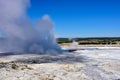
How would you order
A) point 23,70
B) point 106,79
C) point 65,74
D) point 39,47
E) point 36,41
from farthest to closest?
point 36,41, point 39,47, point 23,70, point 65,74, point 106,79

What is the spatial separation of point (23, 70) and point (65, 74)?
312 cm

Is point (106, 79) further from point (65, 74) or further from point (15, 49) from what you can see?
point (15, 49)

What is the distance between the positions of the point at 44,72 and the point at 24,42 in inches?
970

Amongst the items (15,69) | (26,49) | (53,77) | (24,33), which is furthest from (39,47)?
(53,77)

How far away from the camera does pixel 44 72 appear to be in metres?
17.5

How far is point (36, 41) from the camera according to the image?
41.6 metres

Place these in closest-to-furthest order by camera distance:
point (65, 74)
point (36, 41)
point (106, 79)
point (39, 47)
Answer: point (106, 79) < point (65, 74) < point (39, 47) < point (36, 41)

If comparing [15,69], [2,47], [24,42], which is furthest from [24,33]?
[15,69]

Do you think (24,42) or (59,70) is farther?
(24,42)

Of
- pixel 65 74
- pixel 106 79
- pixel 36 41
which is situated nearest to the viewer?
pixel 106 79

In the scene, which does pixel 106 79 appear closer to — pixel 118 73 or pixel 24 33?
pixel 118 73

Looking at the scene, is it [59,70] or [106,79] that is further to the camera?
[59,70]

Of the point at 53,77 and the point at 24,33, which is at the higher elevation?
the point at 24,33

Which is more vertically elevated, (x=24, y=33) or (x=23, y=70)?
(x=24, y=33)
